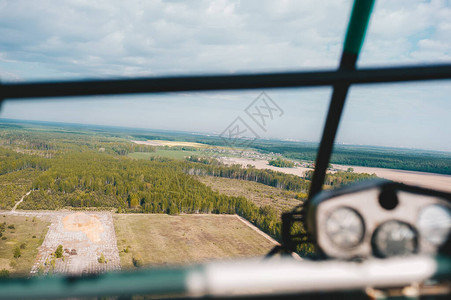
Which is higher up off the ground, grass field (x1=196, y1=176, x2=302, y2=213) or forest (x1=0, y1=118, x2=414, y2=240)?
grass field (x1=196, y1=176, x2=302, y2=213)

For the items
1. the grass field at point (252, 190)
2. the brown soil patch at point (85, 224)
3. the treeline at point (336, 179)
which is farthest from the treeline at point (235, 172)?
the treeline at point (336, 179)

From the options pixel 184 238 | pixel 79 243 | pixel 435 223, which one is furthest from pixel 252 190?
pixel 435 223

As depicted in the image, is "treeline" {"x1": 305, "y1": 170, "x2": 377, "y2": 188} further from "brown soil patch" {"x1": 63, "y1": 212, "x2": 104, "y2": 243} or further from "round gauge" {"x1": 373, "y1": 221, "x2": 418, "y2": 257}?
"brown soil patch" {"x1": 63, "y1": 212, "x2": 104, "y2": 243}

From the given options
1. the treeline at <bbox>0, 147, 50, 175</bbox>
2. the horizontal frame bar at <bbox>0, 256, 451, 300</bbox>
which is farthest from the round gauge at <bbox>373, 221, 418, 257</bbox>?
the treeline at <bbox>0, 147, 50, 175</bbox>

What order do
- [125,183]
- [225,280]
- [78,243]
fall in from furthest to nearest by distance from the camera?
1. [125,183]
2. [78,243]
3. [225,280]

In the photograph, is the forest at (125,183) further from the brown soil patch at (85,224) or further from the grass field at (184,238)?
the brown soil patch at (85,224)

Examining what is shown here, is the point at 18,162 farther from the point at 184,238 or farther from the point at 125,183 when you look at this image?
the point at 184,238
